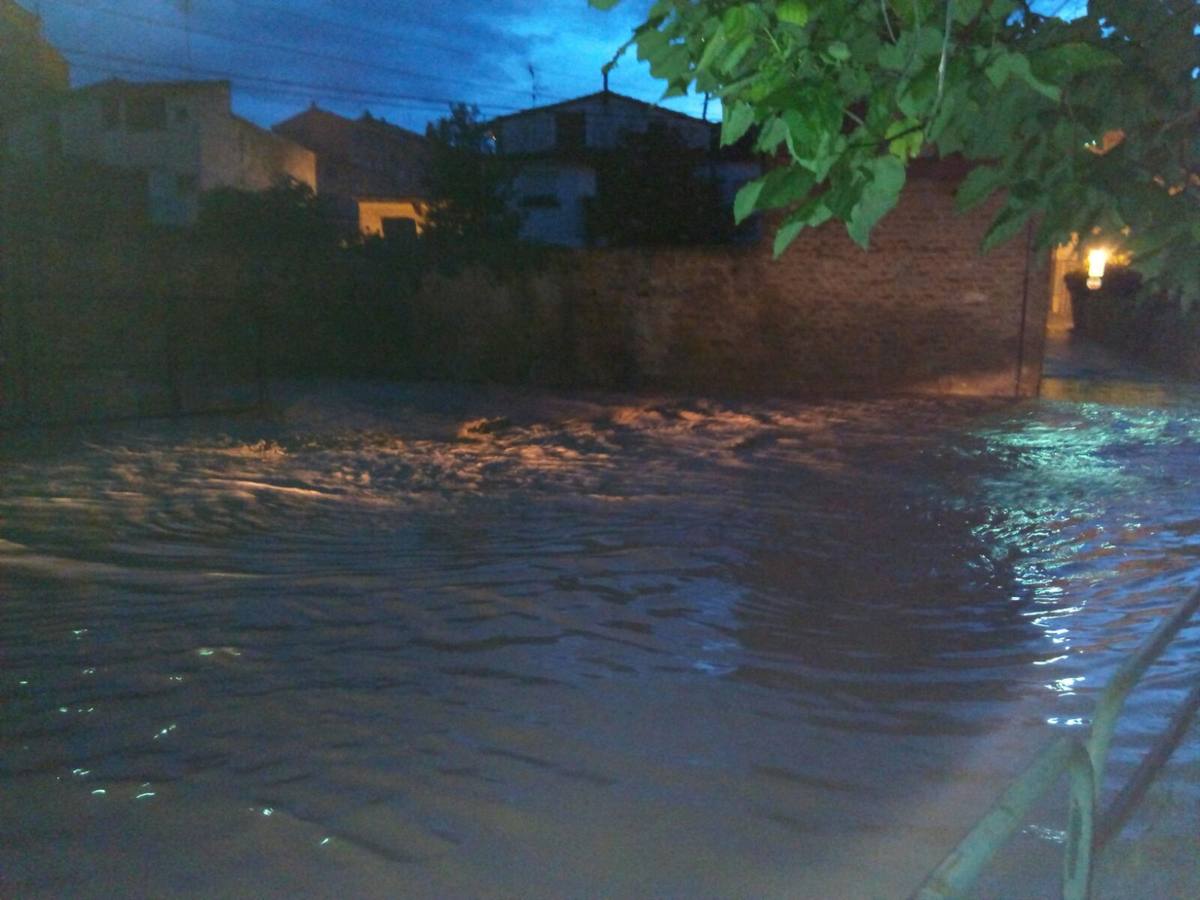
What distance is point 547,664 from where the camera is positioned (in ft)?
18.6

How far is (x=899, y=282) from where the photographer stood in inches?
706

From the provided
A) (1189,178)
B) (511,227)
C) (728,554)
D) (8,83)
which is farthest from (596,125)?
(1189,178)

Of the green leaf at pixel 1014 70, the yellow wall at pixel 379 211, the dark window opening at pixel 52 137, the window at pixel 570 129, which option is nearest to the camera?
the green leaf at pixel 1014 70

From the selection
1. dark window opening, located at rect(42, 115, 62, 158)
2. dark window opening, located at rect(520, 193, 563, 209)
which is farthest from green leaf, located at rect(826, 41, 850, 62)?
dark window opening, located at rect(520, 193, 563, 209)

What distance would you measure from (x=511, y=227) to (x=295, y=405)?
8.69 m

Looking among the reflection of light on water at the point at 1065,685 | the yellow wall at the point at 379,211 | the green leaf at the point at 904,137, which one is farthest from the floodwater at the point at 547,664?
the yellow wall at the point at 379,211

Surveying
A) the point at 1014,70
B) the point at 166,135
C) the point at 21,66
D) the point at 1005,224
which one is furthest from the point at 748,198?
the point at 166,135

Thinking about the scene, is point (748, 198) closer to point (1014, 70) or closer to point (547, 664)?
point (1014, 70)

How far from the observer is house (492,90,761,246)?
A: 89.0ft

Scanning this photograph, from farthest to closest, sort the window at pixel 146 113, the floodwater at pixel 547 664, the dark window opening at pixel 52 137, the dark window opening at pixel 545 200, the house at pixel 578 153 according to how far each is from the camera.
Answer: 1. the window at pixel 146 113
2. the dark window opening at pixel 545 200
3. the house at pixel 578 153
4. the dark window opening at pixel 52 137
5. the floodwater at pixel 547 664

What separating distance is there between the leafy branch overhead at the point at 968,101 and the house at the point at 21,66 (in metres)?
19.8

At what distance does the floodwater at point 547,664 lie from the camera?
386 centimetres

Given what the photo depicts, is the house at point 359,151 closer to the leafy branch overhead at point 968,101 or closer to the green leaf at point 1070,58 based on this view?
the leafy branch overhead at point 968,101

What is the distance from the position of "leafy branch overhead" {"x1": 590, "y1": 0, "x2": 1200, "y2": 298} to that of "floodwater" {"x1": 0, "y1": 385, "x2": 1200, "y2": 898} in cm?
212
